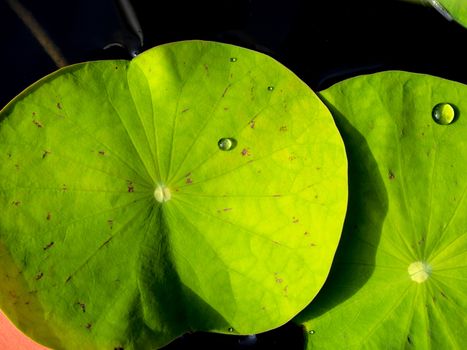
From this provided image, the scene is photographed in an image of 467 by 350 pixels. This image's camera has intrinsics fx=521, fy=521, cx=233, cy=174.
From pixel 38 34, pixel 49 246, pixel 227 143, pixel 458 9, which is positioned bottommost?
pixel 49 246

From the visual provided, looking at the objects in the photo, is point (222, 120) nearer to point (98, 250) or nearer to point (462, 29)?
point (98, 250)

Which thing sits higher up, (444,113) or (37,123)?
(444,113)

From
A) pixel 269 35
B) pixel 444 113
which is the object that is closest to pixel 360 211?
pixel 444 113

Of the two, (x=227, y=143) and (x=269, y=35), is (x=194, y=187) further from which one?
(x=269, y=35)

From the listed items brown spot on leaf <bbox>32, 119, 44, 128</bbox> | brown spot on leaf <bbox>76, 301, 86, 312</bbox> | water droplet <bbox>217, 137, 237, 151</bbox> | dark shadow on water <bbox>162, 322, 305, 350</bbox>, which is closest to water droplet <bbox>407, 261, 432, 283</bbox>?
dark shadow on water <bbox>162, 322, 305, 350</bbox>

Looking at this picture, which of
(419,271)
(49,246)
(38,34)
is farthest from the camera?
(38,34)

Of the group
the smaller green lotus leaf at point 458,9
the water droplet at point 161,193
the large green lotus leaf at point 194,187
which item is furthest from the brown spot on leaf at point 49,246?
the smaller green lotus leaf at point 458,9
